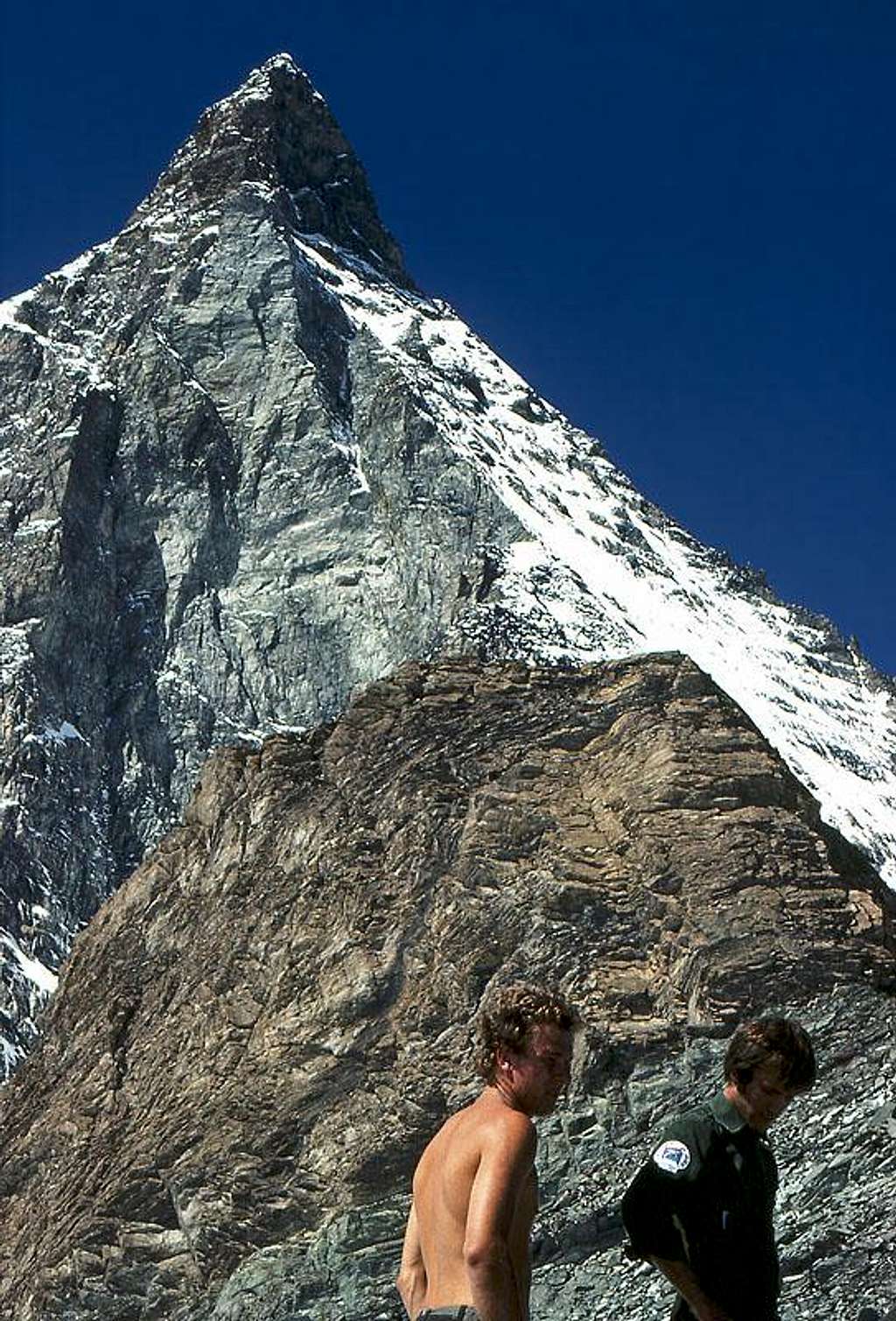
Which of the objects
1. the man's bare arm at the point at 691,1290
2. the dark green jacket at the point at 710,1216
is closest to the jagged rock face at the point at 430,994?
the dark green jacket at the point at 710,1216

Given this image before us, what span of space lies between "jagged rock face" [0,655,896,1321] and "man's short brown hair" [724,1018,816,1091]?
38.5ft

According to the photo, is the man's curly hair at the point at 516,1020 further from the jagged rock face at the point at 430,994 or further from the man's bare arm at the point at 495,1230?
the jagged rock face at the point at 430,994

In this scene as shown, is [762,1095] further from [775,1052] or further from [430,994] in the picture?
[430,994]

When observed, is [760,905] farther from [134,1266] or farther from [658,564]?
[658,564]

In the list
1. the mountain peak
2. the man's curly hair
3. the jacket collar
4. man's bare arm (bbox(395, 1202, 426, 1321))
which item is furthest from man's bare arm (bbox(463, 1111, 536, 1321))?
the mountain peak

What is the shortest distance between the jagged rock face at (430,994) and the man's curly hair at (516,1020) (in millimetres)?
12532

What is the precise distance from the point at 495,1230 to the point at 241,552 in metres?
148

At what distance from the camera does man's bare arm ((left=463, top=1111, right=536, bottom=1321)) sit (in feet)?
20.8

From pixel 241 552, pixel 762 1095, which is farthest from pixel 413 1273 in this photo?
pixel 241 552

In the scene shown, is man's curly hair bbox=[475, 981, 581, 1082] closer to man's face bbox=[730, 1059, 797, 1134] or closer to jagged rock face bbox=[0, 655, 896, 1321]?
man's face bbox=[730, 1059, 797, 1134]

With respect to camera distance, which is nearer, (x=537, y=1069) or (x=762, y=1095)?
(x=537, y=1069)

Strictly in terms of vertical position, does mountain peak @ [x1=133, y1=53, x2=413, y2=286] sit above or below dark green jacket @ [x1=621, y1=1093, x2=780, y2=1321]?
above

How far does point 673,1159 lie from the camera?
286 inches

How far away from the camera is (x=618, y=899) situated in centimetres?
2314
